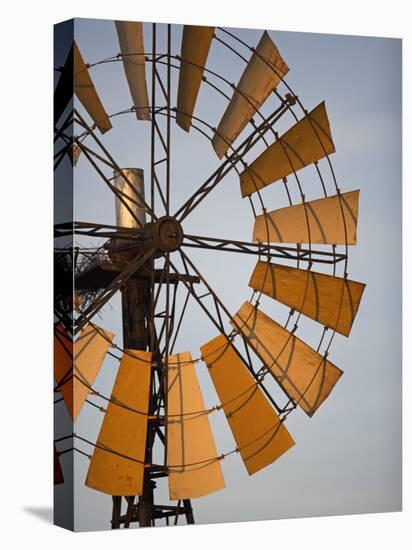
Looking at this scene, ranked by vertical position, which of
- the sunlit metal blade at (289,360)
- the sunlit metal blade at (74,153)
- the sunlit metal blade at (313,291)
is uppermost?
the sunlit metal blade at (74,153)

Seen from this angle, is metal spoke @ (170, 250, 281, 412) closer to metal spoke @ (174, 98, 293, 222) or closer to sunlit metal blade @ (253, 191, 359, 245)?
metal spoke @ (174, 98, 293, 222)

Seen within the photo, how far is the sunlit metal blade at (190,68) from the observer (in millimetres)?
8398

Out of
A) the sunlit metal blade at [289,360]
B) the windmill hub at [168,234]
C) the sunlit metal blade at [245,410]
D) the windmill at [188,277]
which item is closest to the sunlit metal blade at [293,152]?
the windmill at [188,277]

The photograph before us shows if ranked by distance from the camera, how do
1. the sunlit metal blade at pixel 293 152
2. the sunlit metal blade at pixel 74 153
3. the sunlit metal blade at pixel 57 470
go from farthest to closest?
1. the sunlit metal blade at pixel 293 152
2. the sunlit metal blade at pixel 57 470
3. the sunlit metal blade at pixel 74 153

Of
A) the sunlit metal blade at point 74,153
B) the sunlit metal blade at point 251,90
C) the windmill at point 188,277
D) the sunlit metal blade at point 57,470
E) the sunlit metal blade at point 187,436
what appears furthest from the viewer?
the sunlit metal blade at point 251,90

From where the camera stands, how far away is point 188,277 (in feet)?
27.7

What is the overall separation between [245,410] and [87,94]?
1810mm

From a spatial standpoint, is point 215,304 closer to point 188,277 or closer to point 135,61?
point 188,277

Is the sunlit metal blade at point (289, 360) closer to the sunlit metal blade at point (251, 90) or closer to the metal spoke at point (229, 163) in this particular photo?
the metal spoke at point (229, 163)

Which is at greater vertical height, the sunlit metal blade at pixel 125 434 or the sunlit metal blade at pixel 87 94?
the sunlit metal blade at pixel 87 94

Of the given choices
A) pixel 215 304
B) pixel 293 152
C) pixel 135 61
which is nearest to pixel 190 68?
pixel 135 61

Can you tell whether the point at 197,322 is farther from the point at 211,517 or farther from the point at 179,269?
the point at 211,517

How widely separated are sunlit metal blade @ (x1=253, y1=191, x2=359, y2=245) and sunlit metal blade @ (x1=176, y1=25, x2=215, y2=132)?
670 millimetres

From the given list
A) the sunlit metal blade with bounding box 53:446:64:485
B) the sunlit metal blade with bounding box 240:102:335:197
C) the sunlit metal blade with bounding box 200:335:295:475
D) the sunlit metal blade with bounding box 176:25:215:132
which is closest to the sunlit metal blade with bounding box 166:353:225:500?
the sunlit metal blade with bounding box 200:335:295:475
